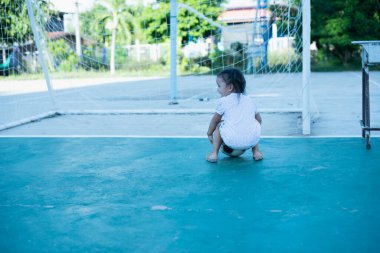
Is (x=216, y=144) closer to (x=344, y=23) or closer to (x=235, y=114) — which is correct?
(x=235, y=114)

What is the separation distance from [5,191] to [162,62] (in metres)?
15.2

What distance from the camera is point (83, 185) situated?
363cm

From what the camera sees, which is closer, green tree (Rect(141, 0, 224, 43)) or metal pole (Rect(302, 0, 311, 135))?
Result: metal pole (Rect(302, 0, 311, 135))

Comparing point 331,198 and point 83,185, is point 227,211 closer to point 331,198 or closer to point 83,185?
point 331,198

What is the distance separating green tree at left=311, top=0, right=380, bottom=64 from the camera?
20.3 metres

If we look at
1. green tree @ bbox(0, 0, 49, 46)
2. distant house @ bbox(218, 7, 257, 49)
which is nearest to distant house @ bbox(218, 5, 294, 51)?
distant house @ bbox(218, 7, 257, 49)

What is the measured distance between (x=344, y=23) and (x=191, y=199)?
63.7 feet

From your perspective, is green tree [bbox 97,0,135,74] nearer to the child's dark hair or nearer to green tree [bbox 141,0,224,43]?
green tree [bbox 141,0,224,43]

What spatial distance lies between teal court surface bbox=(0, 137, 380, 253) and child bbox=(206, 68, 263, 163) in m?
0.24

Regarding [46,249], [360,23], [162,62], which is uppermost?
[360,23]

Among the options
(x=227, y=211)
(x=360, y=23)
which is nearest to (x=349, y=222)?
(x=227, y=211)

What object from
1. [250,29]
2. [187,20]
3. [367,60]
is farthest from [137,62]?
[367,60]

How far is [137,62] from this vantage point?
19.1 metres

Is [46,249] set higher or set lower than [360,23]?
lower
